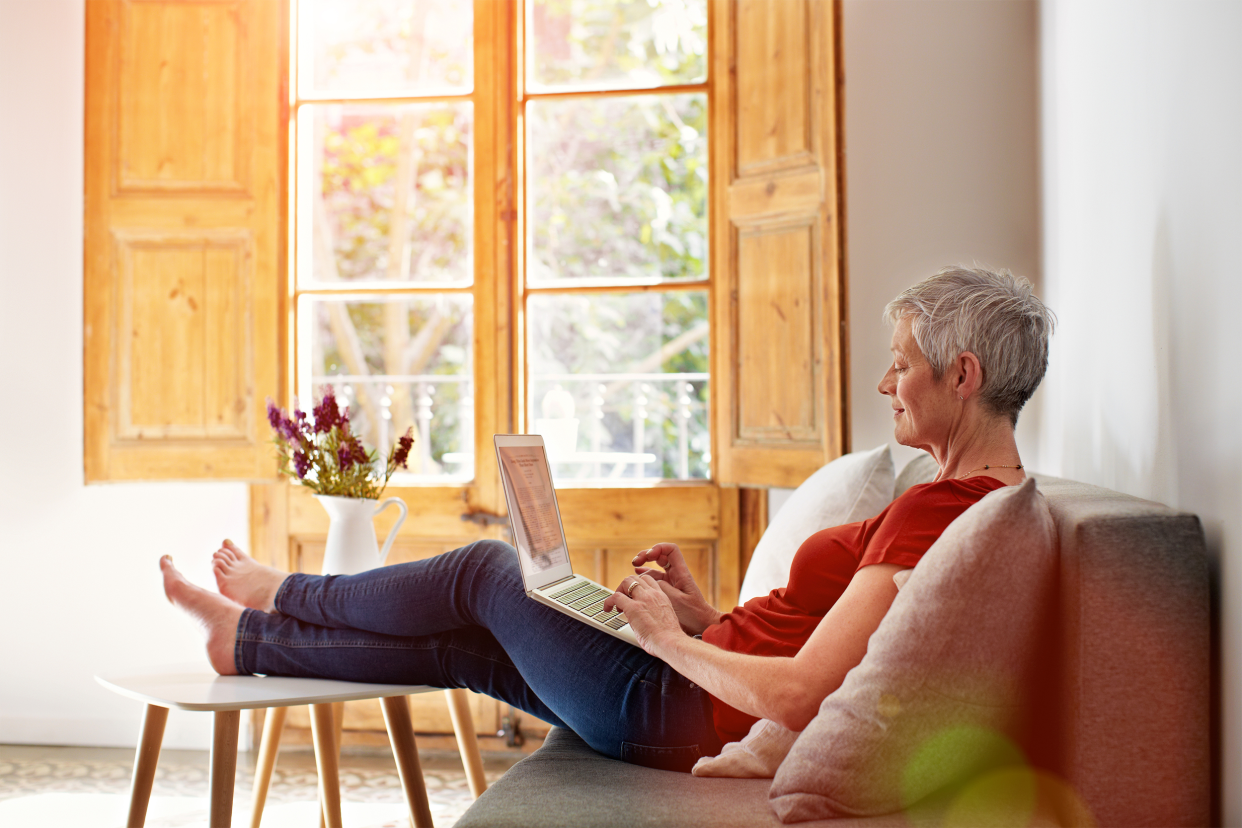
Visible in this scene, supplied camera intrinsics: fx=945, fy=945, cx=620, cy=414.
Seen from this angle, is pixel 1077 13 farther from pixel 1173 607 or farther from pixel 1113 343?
pixel 1173 607

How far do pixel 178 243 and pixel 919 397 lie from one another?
2.47 meters

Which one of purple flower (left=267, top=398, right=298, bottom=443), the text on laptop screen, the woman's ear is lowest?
the text on laptop screen

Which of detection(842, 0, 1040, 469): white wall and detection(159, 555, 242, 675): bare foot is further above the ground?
detection(842, 0, 1040, 469): white wall

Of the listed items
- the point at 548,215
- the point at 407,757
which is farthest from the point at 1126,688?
the point at 548,215

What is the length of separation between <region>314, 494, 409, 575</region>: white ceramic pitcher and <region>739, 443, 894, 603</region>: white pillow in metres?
0.78

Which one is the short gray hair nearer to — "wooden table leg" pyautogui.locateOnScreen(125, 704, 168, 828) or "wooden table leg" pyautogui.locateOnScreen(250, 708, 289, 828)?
"wooden table leg" pyautogui.locateOnScreen(125, 704, 168, 828)

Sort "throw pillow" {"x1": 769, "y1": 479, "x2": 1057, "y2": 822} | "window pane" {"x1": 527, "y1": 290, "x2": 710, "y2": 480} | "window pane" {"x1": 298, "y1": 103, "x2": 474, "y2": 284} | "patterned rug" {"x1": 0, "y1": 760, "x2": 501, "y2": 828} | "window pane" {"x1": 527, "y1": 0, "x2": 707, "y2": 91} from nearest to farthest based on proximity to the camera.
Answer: "throw pillow" {"x1": 769, "y1": 479, "x2": 1057, "y2": 822}
"patterned rug" {"x1": 0, "y1": 760, "x2": 501, "y2": 828}
"window pane" {"x1": 527, "y1": 0, "x2": 707, "y2": 91}
"window pane" {"x1": 527, "y1": 290, "x2": 710, "y2": 480}
"window pane" {"x1": 298, "y1": 103, "x2": 474, "y2": 284}

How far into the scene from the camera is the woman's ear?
125 cm

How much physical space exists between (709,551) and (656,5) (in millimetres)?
3936

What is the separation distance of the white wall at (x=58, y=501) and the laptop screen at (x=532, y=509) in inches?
65.2

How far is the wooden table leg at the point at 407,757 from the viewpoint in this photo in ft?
5.99

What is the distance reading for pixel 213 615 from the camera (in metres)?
1.84

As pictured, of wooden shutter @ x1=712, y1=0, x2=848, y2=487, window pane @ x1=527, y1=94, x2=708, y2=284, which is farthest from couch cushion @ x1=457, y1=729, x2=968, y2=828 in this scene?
window pane @ x1=527, y1=94, x2=708, y2=284

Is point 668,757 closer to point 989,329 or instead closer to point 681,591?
point 681,591
